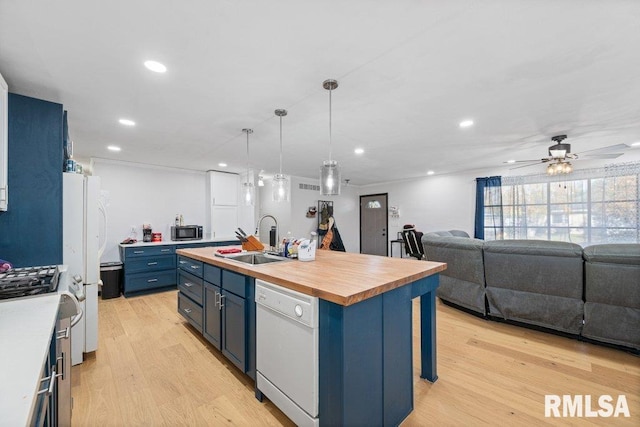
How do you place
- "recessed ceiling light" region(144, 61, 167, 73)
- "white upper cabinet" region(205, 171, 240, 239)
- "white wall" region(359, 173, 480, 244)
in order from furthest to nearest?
"white wall" region(359, 173, 480, 244) → "white upper cabinet" region(205, 171, 240, 239) → "recessed ceiling light" region(144, 61, 167, 73)

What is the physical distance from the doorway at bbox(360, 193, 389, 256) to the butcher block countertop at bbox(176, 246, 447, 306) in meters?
5.72

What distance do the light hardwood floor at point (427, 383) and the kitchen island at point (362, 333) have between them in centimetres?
36

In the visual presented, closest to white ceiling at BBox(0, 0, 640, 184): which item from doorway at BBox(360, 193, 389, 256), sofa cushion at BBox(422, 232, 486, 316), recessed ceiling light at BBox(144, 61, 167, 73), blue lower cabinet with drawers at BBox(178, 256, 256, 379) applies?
recessed ceiling light at BBox(144, 61, 167, 73)

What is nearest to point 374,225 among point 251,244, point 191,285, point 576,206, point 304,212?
point 304,212

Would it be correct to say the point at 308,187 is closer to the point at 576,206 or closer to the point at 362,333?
the point at 576,206

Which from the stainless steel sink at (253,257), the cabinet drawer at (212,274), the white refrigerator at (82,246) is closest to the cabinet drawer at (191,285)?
the cabinet drawer at (212,274)

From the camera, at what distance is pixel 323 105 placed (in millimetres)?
2537

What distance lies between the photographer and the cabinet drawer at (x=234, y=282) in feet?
6.35

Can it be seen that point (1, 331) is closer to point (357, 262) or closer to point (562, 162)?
point (357, 262)

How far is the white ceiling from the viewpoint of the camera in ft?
4.64

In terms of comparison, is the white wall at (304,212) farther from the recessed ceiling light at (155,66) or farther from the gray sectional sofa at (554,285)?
the recessed ceiling light at (155,66)

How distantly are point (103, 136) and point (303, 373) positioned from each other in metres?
3.75

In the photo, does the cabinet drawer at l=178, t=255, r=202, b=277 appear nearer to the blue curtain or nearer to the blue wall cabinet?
the blue wall cabinet

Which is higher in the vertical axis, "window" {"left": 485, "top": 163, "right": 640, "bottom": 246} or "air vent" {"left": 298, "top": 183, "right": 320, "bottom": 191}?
"air vent" {"left": 298, "top": 183, "right": 320, "bottom": 191}
